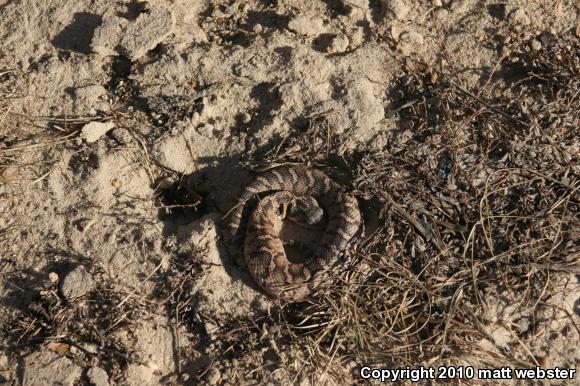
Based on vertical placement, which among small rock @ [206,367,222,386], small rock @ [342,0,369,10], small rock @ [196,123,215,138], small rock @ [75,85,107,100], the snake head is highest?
small rock @ [342,0,369,10]

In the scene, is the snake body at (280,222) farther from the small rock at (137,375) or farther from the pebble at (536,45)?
the pebble at (536,45)

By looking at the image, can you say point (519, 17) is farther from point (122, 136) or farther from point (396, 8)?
point (122, 136)

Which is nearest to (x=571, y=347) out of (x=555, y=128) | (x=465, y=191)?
(x=465, y=191)

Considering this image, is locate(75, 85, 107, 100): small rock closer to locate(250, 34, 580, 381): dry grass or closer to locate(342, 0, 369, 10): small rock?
locate(250, 34, 580, 381): dry grass

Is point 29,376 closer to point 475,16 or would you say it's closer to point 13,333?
point 13,333

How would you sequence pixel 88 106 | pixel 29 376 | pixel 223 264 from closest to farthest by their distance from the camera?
pixel 29 376 → pixel 223 264 → pixel 88 106

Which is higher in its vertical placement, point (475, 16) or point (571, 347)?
point (475, 16)

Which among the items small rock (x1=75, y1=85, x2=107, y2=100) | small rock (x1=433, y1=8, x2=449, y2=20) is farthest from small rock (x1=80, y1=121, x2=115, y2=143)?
small rock (x1=433, y1=8, x2=449, y2=20)
